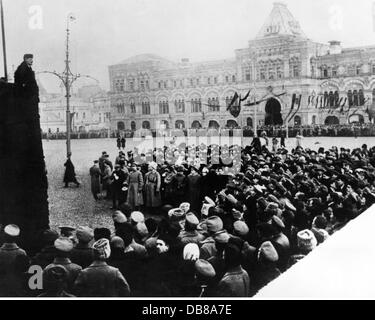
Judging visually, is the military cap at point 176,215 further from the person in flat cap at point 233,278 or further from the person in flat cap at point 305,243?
the person in flat cap at point 305,243

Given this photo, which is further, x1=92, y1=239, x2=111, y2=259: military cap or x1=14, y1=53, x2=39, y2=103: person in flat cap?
x1=14, y1=53, x2=39, y2=103: person in flat cap

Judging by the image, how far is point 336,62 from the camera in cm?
680

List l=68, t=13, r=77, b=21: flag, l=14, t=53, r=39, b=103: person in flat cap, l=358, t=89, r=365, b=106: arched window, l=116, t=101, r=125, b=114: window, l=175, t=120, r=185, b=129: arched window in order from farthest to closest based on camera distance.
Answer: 1. l=175, t=120, r=185, b=129: arched window
2. l=358, t=89, r=365, b=106: arched window
3. l=116, t=101, r=125, b=114: window
4. l=68, t=13, r=77, b=21: flag
5. l=14, t=53, r=39, b=103: person in flat cap

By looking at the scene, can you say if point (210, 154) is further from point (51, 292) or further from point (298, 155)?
point (51, 292)

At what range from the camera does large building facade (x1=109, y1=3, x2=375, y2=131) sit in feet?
21.3

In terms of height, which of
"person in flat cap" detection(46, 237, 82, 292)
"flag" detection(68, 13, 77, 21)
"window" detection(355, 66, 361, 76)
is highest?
"flag" detection(68, 13, 77, 21)

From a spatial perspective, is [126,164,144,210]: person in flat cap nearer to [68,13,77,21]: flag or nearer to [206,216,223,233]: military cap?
[68,13,77,21]: flag

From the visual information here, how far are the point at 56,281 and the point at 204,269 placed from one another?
1.13 metres

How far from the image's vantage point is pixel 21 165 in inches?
188

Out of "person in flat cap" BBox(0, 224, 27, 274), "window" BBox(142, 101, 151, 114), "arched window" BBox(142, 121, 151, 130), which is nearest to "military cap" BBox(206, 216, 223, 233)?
"person in flat cap" BBox(0, 224, 27, 274)

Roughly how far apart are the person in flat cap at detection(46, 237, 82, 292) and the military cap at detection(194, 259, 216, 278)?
36.5 inches

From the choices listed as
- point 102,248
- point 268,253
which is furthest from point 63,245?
point 268,253

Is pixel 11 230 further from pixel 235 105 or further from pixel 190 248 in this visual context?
pixel 235 105
